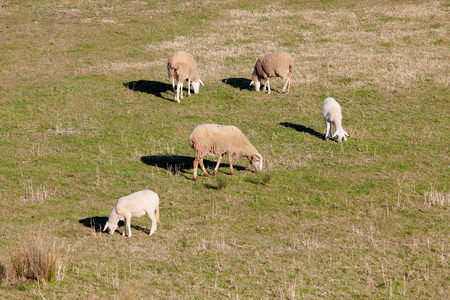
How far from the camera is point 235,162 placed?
17.6 meters

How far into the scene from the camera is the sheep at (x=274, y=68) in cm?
2514

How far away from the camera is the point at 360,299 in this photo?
9.31 meters

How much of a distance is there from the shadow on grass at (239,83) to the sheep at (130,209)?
1495 centimetres

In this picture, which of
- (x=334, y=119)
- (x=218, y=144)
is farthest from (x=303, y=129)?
(x=218, y=144)

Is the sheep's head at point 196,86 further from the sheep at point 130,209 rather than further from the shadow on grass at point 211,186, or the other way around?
the sheep at point 130,209

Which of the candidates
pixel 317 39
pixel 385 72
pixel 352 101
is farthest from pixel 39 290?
pixel 317 39

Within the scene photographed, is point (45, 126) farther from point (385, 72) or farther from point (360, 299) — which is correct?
point (385, 72)

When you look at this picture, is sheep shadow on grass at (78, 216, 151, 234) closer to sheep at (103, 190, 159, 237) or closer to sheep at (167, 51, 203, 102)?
sheep at (103, 190, 159, 237)

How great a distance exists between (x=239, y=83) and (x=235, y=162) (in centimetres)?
1008

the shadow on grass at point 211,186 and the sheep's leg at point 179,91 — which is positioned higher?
the sheep's leg at point 179,91

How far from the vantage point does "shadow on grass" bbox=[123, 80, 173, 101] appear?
84.2 feet

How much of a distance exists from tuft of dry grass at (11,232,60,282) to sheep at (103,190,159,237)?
225 cm

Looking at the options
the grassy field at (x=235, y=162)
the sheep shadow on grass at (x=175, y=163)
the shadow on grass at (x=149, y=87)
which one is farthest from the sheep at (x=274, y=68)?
the sheep shadow on grass at (x=175, y=163)

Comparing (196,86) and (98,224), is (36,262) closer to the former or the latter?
(98,224)
